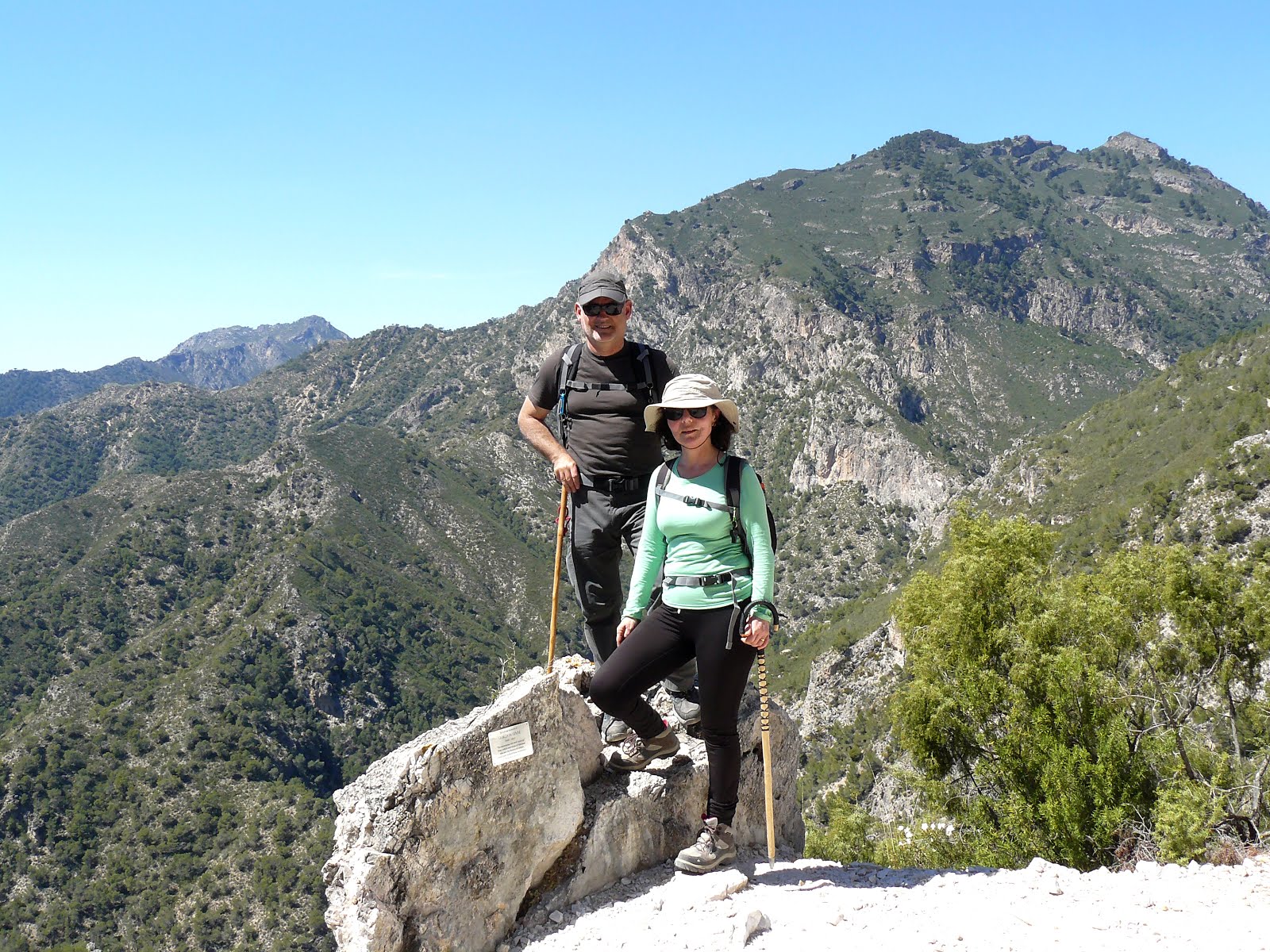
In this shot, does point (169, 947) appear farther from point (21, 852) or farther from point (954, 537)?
point (954, 537)

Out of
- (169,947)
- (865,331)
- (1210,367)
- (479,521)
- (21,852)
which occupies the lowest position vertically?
(169,947)

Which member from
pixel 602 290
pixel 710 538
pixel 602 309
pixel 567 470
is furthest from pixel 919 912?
pixel 602 290

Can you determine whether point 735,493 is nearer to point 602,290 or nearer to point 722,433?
point 722,433

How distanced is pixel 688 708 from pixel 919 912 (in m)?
2.16

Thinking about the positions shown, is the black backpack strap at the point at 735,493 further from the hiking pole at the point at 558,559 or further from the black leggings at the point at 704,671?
the hiking pole at the point at 558,559

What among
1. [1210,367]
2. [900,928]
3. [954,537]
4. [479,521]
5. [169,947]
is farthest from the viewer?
[479,521]

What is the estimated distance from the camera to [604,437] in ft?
20.7

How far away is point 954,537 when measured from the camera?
16.1 meters

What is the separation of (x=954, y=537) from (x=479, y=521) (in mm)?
135531

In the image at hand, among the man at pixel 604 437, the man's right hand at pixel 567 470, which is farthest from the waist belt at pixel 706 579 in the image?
the man's right hand at pixel 567 470

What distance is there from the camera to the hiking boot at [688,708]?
638cm

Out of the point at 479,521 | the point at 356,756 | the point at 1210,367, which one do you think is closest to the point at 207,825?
the point at 356,756

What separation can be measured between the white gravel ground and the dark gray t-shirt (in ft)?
10.6

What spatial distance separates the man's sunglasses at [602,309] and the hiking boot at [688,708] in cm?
318
